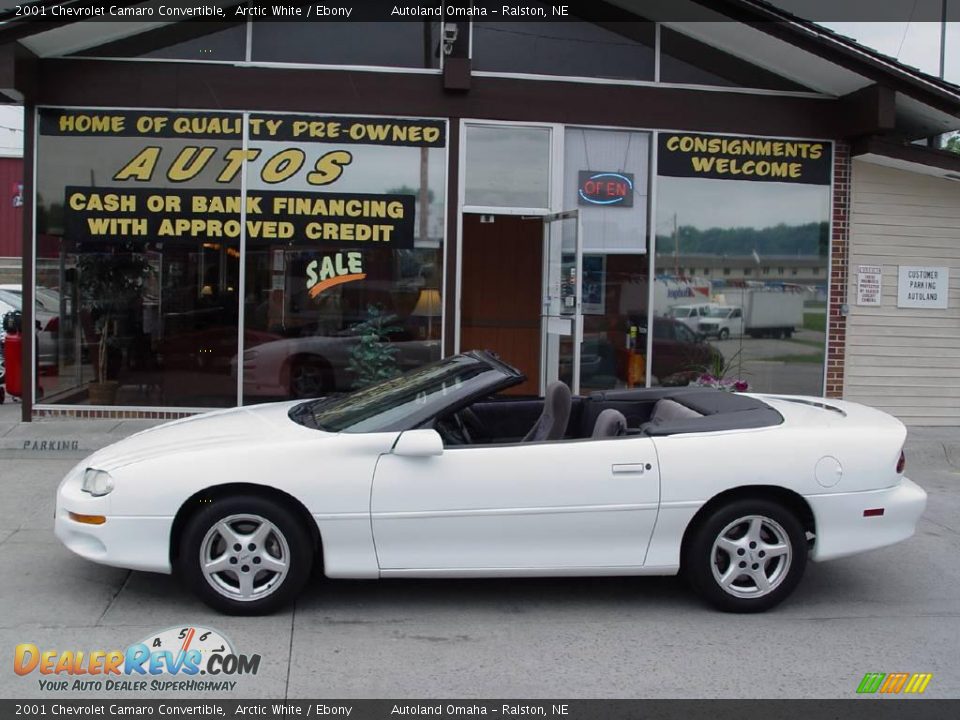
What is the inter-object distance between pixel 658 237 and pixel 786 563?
604 cm

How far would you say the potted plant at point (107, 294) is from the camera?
32.8 feet

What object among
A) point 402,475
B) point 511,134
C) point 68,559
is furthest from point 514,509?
point 511,134

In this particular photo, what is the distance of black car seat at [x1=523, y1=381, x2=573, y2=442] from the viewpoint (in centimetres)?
553

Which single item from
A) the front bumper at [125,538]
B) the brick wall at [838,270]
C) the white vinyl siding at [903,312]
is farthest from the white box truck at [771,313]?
the front bumper at [125,538]

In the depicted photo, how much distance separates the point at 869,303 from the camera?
11023mm

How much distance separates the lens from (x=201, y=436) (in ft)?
17.5

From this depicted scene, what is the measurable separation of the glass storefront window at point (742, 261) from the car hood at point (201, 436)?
19.5 ft

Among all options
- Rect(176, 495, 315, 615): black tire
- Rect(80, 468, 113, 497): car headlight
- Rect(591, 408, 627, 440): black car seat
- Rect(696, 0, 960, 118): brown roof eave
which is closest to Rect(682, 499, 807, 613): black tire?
Rect(591, 408, 627, 440): black car seat

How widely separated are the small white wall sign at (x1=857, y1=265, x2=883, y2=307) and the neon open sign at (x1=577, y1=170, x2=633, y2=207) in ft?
9.08

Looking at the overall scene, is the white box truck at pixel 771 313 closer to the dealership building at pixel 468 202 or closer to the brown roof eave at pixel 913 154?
the dealership building at pixel 468 202

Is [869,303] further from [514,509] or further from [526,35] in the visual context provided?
[514,509]

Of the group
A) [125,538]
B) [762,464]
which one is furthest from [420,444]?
[762,464]

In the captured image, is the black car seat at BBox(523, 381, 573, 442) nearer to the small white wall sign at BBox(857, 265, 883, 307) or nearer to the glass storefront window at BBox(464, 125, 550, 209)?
the glass storefront window at BBox(464, 125, 550, 209)

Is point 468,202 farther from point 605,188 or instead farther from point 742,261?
point 742,261
